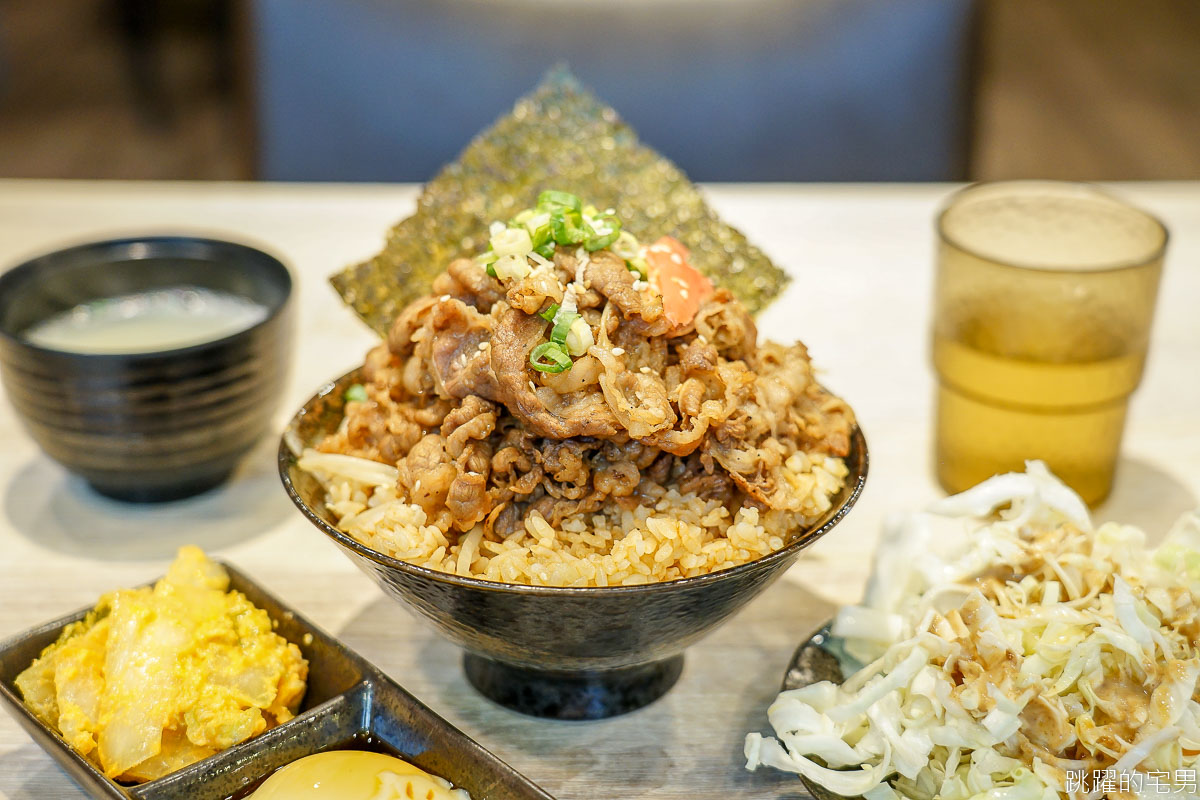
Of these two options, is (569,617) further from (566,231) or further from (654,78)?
(654,78)

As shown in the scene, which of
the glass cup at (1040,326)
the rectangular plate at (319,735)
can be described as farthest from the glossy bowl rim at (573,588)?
the glass cup at (1040,326)

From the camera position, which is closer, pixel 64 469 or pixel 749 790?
pixel 749 790

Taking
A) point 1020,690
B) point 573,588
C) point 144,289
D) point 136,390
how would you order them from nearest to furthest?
point 573,588
point 1020,690
point 136,390
point 144,289

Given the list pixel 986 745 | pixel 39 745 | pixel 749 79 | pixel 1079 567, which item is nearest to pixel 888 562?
pixel 1079 567

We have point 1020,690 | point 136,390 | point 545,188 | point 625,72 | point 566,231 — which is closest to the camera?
point 1020,690

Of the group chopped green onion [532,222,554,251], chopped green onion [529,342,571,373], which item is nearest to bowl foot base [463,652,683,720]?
chopped green onion [529,342,571,373]

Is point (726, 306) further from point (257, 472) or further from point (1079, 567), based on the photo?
point (257, 472)

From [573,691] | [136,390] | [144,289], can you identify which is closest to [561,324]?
[573,691]
